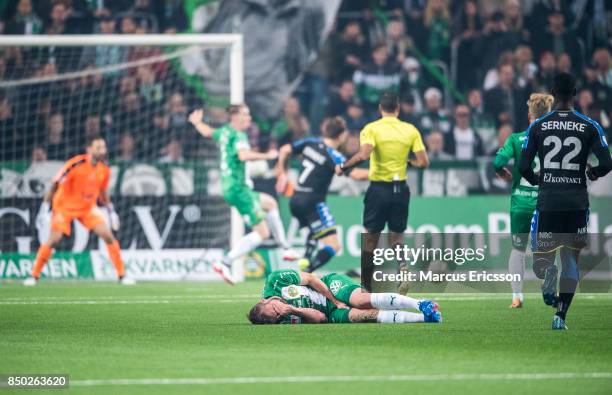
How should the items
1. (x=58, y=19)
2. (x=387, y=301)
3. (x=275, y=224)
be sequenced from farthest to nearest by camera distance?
1. (x=58, y=19)
2. (x=275, y=224)
3. (x=387, y=301)

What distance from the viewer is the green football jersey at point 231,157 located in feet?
57.1

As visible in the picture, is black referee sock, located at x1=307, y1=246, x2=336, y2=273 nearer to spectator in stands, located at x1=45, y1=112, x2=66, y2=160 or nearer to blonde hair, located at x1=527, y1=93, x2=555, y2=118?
spectator in stands, located at x1=45, y1=112, x2=66, y2=160

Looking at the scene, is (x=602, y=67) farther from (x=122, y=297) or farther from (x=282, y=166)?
(x=122, y=297)

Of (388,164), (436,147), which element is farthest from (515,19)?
(388,164)

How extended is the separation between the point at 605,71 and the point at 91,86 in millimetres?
8770

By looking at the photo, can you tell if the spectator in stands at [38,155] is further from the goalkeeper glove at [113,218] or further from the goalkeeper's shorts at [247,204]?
the goalkeeper's shorts at [247,204]

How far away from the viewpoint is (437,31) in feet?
73.7

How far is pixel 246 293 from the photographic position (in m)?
15.9

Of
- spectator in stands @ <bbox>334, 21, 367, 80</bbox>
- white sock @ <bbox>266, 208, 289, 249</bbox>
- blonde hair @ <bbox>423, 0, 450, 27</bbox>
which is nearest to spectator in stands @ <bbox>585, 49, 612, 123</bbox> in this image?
blonde hair @ <bbox>423, 0, 450, 27</bbox>

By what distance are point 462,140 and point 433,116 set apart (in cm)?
68

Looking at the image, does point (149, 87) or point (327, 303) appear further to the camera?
point (149, 87)

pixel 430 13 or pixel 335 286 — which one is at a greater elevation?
pixel 430 13

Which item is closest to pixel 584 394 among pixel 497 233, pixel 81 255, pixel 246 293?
pixel 246 293

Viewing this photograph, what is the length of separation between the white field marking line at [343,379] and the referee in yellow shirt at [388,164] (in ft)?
22.1
